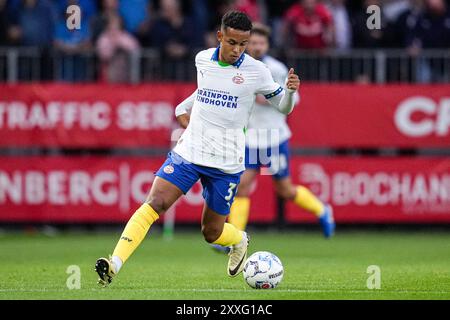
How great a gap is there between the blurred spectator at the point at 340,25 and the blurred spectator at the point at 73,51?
4495mm

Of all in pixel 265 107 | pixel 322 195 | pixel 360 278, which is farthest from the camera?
pixel 322 195

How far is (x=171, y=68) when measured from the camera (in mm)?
20594

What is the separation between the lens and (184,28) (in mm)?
20828

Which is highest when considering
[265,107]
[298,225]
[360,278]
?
[265,107]

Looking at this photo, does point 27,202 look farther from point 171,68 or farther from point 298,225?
point 298,225

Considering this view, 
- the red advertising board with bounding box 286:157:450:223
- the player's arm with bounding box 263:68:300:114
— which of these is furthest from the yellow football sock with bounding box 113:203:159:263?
the red advertising board with bounding box 286:157:450:223

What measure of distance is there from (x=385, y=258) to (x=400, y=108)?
5.63m

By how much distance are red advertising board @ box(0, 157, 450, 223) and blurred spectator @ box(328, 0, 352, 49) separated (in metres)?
2.21

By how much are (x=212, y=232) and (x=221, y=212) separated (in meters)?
0.25

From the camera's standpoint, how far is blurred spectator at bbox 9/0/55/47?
2062 cm

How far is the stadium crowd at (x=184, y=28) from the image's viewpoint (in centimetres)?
2034

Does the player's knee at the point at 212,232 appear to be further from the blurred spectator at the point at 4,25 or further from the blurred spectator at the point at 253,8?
the blurred spectator at the point at 4,25
